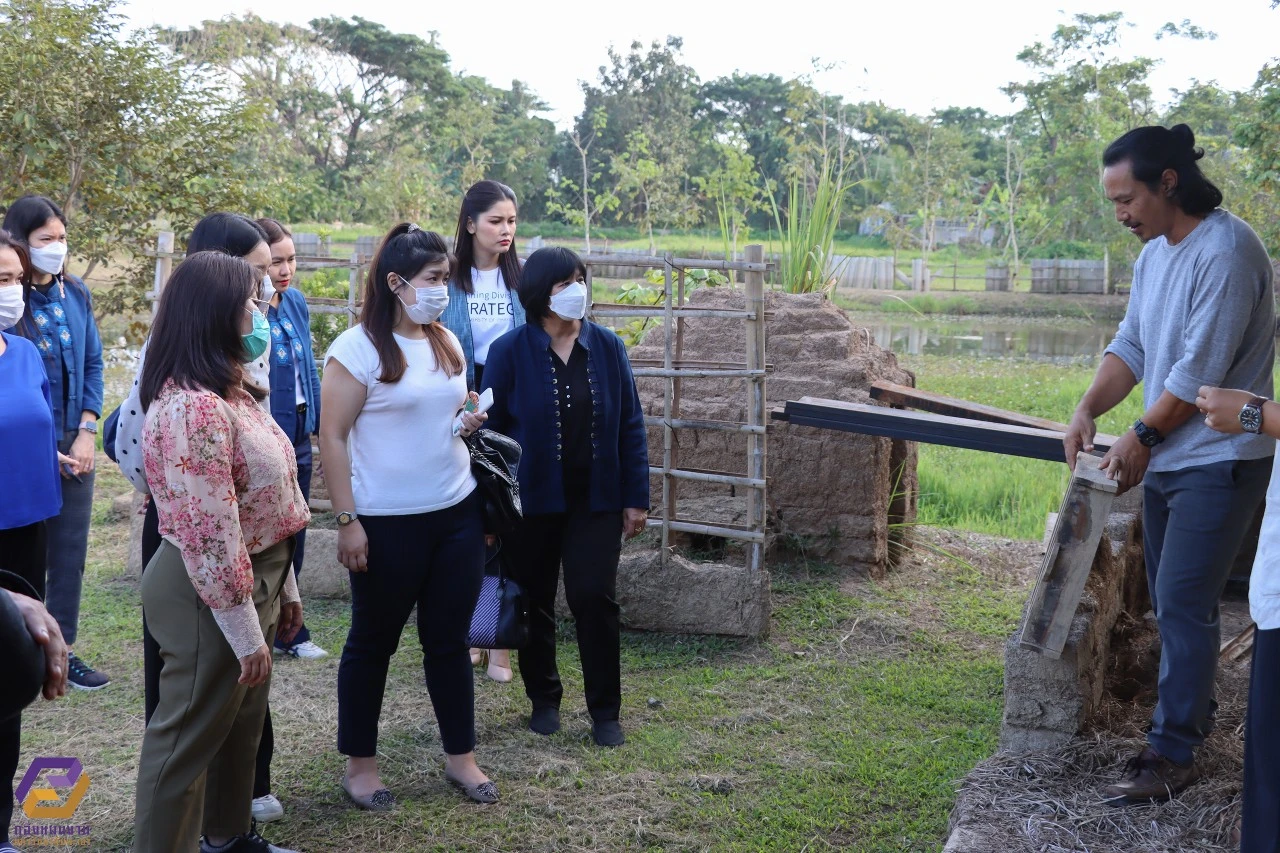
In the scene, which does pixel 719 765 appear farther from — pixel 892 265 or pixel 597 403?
pixel 892 265

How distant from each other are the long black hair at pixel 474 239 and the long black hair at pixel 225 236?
1236 mm

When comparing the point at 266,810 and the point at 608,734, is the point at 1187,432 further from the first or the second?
the point at 266,810

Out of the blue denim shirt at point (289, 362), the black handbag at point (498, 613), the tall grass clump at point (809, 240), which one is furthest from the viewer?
the tall grass clump at point (809, 240)

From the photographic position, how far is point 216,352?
2.54 meters

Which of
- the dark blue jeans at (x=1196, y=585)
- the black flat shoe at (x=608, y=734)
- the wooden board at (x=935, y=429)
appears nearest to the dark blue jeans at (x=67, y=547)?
the black flat shoe at (x=608, y=734)

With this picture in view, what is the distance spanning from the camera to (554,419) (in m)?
3.84

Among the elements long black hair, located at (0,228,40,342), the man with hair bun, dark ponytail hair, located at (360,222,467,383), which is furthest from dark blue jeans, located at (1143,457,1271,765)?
long black hair, located at (0,228,40,342)

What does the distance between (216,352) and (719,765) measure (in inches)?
85.4

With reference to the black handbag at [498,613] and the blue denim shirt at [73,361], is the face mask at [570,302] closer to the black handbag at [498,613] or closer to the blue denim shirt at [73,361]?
the black handbag at [498,613]

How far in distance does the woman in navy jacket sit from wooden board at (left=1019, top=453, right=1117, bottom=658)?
4.43ft

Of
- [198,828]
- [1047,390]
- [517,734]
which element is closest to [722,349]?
[517,734]

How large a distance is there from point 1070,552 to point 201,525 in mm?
2267

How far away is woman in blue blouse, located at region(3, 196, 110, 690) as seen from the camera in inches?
159

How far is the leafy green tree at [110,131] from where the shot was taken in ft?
26.4
